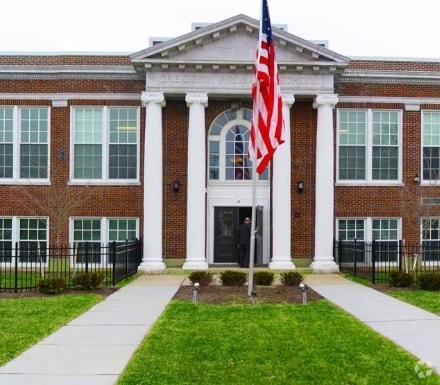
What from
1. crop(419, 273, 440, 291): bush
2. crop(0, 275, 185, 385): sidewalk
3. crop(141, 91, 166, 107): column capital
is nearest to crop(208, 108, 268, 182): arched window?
crop(141, 91, 166, 107): column capital

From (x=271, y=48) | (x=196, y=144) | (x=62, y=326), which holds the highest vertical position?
(x=271, y=48)

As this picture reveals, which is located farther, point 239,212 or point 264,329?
point 239,212

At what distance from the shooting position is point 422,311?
1222cm

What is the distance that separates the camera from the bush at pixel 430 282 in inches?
610

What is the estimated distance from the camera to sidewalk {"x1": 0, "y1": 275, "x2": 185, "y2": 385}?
714 cm

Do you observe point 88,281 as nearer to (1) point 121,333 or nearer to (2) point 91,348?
(1) point 121,333

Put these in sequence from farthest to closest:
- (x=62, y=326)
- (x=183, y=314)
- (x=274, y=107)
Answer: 1. (x=274, y=107)
2. (x=183, y=314)
3. (x=62, y=326)

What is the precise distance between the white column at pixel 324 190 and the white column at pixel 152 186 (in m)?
5.59

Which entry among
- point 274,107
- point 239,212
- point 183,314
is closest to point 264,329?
point 183,314

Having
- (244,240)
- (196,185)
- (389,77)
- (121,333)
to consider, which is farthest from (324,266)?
(121,333)

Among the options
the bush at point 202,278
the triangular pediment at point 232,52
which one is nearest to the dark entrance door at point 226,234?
the triangular pediment at point 232,52

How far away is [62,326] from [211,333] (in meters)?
2.83

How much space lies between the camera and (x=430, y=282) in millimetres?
15516

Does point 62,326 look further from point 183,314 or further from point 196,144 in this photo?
point 196,144
